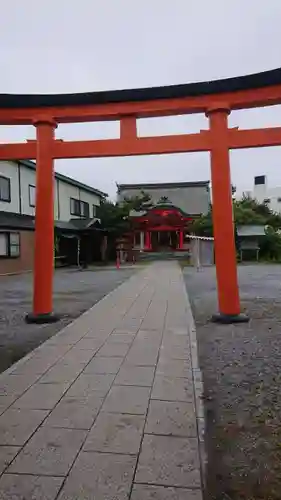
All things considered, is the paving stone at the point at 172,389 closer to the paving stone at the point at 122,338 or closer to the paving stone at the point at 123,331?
the paving stone at the point at 122,338

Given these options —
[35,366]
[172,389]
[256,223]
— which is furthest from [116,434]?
[256,223]

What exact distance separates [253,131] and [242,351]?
3806 millimetres

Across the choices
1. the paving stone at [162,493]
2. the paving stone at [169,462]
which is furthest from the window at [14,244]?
the paving stone at [162,493]

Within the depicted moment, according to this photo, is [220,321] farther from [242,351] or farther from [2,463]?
Result: [2,463]

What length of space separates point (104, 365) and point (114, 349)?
707 millimetres

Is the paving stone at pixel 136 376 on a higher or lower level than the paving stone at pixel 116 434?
higher

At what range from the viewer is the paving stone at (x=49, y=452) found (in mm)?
2457

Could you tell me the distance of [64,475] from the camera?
7.84 ft

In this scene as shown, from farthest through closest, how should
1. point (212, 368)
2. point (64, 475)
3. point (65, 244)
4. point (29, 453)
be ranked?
1. point (65, 244)
2. point (212, 368)
3. point (29, 453)
4. point (64, 475)

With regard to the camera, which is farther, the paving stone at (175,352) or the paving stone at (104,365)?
the paving stone at (175,352)

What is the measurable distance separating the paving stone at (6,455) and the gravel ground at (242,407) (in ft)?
4.16

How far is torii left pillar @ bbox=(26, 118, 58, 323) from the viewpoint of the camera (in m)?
7.26

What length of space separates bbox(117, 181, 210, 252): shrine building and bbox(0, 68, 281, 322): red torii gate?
18.9 m

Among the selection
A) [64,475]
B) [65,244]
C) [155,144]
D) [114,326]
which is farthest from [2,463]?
[65,244]
